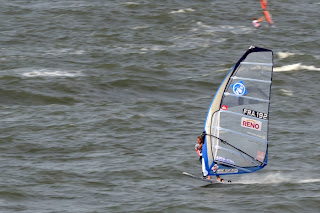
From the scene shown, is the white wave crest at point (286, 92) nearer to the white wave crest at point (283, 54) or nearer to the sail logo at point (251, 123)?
the white wave crest at point (283, 54)

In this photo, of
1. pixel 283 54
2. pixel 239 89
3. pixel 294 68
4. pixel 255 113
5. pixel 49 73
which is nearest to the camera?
pixel 239 89

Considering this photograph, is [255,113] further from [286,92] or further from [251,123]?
[286,92]

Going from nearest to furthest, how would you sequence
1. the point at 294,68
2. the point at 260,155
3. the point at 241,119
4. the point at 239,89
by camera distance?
the point at 239,89
the point at 241,119
the point at 260,155
the point at 294,68

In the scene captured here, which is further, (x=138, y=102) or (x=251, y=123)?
(x=138, y=102)

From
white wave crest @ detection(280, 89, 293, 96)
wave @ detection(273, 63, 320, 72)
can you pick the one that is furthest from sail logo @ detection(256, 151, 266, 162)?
Answer: wave @ detection(273, 63, 320, 72)

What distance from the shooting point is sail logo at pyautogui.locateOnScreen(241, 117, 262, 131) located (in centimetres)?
2152

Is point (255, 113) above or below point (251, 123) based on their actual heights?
above

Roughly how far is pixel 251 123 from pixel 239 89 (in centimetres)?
135

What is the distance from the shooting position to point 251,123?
21.5 meters

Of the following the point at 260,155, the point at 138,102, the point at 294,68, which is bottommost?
the point at 138,102

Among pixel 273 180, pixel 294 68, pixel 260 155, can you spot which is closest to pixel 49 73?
pixel 294 68

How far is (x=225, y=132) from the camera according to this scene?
71.8 ft

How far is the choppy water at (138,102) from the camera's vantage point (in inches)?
890

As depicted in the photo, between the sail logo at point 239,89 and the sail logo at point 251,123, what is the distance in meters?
1.00
